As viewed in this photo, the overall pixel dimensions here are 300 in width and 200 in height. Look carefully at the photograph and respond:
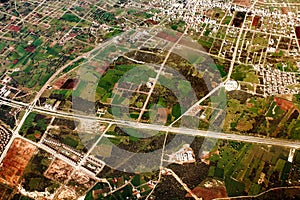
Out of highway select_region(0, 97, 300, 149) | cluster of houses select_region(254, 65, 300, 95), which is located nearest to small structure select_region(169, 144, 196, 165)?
highway select_region(0, 97, 300, 149)

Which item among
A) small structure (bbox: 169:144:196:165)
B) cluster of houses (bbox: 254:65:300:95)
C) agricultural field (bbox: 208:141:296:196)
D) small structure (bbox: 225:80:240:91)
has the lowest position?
small structure (bbox: 169:144:196:165)

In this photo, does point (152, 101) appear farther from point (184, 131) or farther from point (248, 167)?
point (248, 167)

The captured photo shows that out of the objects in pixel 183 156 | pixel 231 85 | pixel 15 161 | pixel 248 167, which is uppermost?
pixel 231 85

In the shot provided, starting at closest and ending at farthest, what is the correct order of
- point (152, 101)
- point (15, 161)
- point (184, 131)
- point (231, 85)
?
point (15, 161) → point (184, 131) → point (152, 101) → point (231, 85)

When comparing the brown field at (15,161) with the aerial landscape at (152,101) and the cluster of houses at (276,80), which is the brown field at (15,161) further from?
the cluster of houses at (276,80)

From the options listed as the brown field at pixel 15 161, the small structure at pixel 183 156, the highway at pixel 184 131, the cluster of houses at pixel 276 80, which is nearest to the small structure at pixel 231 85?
the cluster of houses at pixel 276 80

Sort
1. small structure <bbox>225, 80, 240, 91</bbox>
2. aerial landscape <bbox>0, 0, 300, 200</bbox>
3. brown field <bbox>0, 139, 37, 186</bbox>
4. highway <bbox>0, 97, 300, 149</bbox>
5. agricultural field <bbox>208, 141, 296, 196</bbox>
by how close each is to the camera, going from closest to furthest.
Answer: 1. agricultural field <bbox>208, 141, 296, 196</bbox>
2. aerial landscape <bbox>0, 0, 300, 200</bbox>
3. brown field <bbox>0, 139, 37, 186</bbox>
4. highway <bbox>0, 97, 300, 149</bbox>
5. small structure <bbox>225, 80, 240, 91</bbox>

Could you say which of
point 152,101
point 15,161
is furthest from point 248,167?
point 15,161

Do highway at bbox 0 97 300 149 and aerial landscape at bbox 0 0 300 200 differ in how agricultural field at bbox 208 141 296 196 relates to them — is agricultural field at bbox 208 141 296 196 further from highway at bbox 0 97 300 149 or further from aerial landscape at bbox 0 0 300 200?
highway at bbox 0 97 300 149
